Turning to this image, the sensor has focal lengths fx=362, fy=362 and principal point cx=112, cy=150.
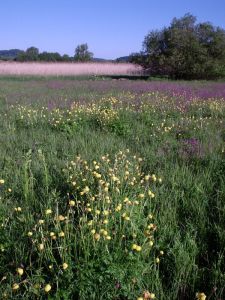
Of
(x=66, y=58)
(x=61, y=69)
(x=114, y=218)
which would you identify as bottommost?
(x=114, y=218)

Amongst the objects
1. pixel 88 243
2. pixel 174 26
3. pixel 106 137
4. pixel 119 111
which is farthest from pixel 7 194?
pixel 174 26

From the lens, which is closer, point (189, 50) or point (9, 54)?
point (189, 50)

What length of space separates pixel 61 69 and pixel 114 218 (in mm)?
36702

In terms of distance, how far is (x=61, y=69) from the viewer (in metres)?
38.4

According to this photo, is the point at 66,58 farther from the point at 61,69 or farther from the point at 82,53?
the point at 61,69

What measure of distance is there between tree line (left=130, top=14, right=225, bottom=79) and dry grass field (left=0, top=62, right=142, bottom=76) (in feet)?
24.4

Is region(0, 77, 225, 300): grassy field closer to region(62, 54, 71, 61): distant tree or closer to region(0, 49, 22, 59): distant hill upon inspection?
region(62, 54, 71, 61): distant tree

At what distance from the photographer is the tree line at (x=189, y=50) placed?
26.3 m

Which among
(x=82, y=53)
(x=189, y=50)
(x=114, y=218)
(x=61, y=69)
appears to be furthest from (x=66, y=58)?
(x=114, y=218)

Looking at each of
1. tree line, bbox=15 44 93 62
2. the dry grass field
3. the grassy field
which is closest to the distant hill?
tree line, bbox=15 44 93 62

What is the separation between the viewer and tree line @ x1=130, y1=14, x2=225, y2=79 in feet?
86.3

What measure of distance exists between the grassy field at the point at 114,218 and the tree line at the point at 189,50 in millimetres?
20272

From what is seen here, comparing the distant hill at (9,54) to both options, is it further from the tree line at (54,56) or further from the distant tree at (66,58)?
the distant tree at (66,58)

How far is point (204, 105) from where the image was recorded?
1078cm
